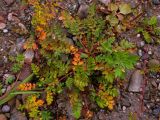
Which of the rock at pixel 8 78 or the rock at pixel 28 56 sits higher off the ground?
the rock at pixel 28 56

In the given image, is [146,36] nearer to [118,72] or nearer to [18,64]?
[118,72]

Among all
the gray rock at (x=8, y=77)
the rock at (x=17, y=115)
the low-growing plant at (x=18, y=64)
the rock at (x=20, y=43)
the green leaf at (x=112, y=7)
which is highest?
the green leaf at (x=112, y=7)

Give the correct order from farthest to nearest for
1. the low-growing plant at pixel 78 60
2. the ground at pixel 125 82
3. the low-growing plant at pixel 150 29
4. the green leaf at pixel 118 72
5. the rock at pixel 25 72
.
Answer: the low-growing plant at pixel 150 29
the rock at pixel 25 72
the ground at pixel 125 82
the low-growing plant at pixel 78 60
the green leaf at pixel 118 72

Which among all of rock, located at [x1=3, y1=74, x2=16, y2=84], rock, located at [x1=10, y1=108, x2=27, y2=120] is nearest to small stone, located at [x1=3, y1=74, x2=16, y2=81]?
rock, located at [x1=3, y1=74, x2=16, y2=84]

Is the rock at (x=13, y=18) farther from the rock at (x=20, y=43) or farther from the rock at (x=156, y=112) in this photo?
the rock at (x=156, y=112)

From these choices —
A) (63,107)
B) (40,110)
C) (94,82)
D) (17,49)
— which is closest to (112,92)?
(94,82)

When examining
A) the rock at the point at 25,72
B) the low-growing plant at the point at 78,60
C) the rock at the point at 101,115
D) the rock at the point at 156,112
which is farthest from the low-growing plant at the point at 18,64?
the rock at the point at 156,112

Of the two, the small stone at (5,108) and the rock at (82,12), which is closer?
the small stone at (5,108)

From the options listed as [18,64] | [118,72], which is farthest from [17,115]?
[118,72]

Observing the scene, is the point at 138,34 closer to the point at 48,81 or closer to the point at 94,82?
the point at 94,82
